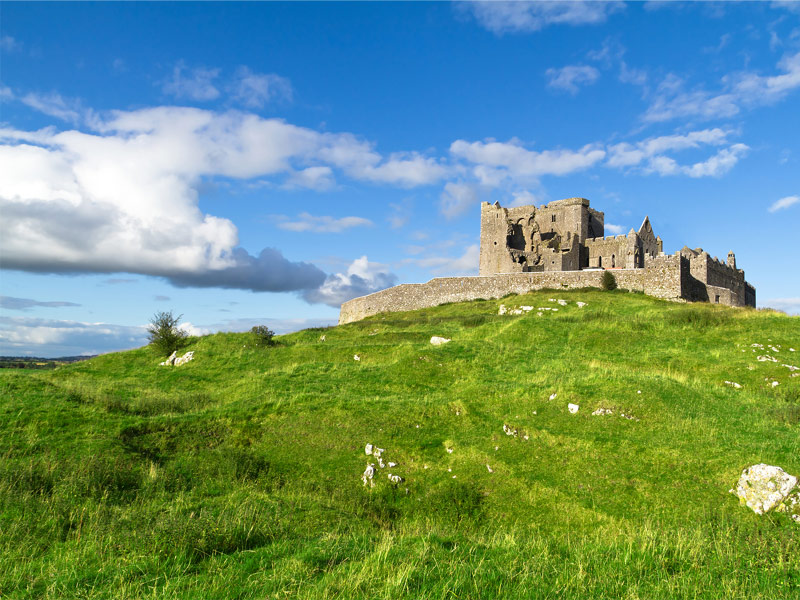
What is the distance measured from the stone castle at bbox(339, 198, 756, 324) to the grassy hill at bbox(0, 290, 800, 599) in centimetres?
2012

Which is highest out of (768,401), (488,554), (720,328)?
(720,328)

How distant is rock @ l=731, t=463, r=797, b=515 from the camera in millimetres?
11594

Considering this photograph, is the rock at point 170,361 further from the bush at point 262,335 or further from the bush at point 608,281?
the bush at point 608,281

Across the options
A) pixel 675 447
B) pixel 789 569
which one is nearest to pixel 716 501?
pixel 675 447

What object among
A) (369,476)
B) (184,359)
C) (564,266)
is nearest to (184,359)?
(184,359)

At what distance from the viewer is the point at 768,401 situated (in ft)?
62.2

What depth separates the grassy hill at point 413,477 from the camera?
779 cm

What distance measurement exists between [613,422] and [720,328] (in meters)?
20.1

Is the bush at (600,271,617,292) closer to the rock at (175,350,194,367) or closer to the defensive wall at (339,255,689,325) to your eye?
the defensive wall at (339,255,689,325)

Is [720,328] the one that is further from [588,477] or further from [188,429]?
[188,429]

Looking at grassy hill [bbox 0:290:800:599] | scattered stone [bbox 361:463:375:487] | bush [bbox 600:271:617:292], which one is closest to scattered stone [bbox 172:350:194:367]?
grassy hill [bbox 0:290:800:599]

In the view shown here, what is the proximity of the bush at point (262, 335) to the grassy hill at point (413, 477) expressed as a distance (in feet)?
23.0

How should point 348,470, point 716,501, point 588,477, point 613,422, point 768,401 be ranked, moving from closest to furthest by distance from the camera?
1. point 716,501
2. point 588,477
3. point 348,470
4. point 613,422
5. point 768,401

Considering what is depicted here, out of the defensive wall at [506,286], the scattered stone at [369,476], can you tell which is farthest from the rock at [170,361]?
the defensive wall at [506,286]
